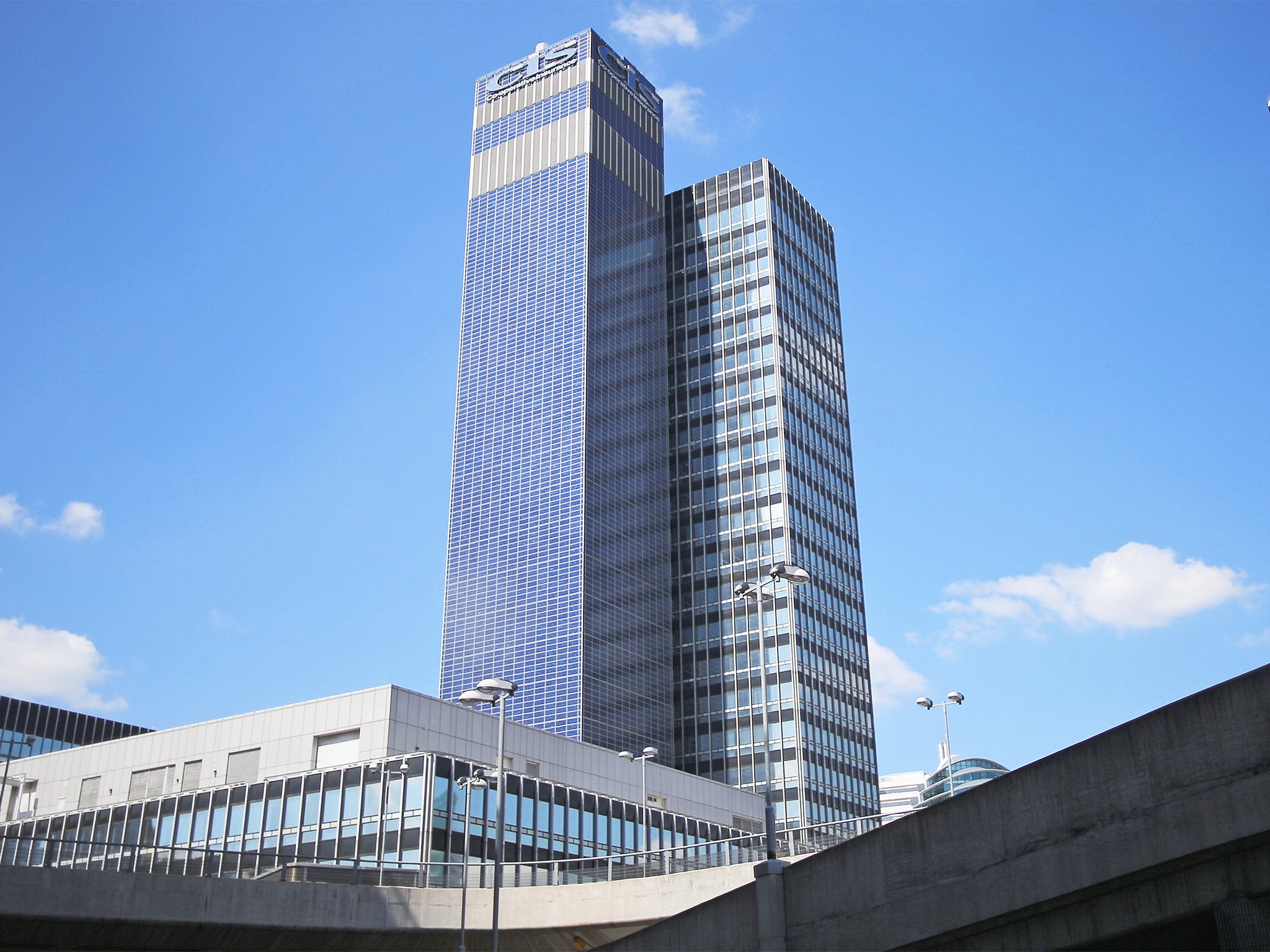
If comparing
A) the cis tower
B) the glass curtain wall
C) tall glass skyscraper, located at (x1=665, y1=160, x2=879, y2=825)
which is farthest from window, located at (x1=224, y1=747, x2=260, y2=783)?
tall glass skyscraper, located at (x1=665, y1=160, x2=879, y2=825)

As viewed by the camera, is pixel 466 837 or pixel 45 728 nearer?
pixel 466 837

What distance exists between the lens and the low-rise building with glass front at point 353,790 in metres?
64.2

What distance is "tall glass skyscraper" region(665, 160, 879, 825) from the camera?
142m

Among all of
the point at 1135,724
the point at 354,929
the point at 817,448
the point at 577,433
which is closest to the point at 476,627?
the point at 577,433

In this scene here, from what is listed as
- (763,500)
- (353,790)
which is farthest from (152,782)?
(763,500)

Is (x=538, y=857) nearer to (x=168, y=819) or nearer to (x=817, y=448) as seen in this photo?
(x=168, y=819)

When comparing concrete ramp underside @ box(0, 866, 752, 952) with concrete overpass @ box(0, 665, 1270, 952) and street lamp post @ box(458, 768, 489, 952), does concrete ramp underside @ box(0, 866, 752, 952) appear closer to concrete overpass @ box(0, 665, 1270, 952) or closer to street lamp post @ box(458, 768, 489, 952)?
concrete overpass @ box(0, 665, 1270, 952)

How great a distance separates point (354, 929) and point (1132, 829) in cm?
2699

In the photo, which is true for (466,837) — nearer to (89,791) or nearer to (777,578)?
(777,578)

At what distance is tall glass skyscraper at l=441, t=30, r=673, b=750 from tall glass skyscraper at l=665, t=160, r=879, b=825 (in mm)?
4000

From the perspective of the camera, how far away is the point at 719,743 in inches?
5591

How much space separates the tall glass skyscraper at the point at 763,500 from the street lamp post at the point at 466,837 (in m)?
72.5

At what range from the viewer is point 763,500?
149750 mm

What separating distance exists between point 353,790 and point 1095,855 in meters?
48.9
